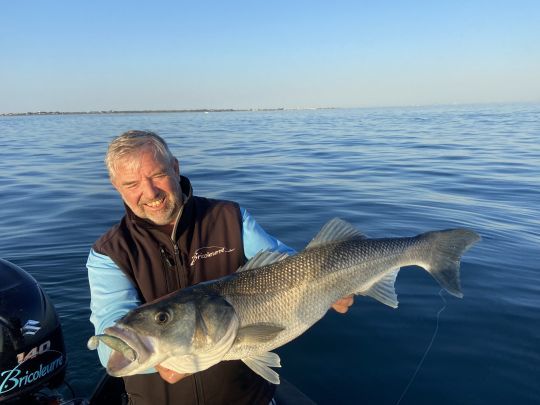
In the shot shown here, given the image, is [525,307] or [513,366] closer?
[513,366]

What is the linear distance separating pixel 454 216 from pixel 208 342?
927 cm

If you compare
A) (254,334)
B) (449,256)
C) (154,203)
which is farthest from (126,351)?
(449,256)

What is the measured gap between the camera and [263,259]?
141 inches

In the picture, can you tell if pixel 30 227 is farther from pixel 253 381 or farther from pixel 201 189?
pixel 253 381

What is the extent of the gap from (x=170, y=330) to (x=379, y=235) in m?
7.41

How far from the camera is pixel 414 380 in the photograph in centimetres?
500

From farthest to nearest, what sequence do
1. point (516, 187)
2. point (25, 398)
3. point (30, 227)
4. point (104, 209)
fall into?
point (516, 187), point (104, 209), point (30, 227), point (25, 398)

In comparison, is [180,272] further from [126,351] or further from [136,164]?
[126,351]

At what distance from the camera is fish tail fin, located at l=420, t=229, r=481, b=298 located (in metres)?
4.16

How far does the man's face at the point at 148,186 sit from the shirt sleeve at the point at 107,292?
526 mm

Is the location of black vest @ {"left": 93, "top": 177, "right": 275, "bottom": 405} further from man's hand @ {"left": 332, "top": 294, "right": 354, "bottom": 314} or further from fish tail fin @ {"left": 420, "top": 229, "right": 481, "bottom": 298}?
fish tail fin @ {"left": 420, "top": 229, "right": 481, "bottom": 298}

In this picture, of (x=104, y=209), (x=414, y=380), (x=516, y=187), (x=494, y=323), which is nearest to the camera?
(x=414, y=380)

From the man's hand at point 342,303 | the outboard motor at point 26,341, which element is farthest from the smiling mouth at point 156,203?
the man's hand at point 342,303

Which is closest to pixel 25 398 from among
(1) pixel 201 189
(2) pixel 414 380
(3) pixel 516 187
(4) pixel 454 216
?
(2) pixel 414 380
